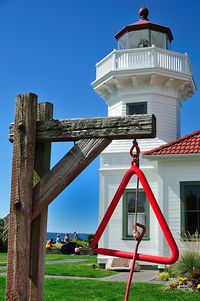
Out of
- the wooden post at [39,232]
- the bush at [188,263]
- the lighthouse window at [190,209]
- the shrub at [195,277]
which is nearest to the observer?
the wooden post at [39,232]

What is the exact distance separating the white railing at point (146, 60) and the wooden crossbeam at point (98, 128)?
1380 cm

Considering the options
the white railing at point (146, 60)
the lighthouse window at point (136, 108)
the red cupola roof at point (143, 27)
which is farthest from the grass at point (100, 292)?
the red cupola roof at point (143, 27)

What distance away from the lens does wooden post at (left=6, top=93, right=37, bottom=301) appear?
3.47 m

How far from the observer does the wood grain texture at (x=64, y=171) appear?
3.55m

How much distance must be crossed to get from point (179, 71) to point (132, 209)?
583cm

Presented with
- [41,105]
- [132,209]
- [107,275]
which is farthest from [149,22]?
[41,105]

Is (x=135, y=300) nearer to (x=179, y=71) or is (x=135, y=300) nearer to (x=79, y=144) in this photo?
(x=79, y=144)

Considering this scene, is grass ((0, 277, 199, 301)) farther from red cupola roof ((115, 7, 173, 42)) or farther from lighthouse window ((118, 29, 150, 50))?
red cupola roof ((115, 7, 173, 42))

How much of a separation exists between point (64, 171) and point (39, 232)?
1.88 feet

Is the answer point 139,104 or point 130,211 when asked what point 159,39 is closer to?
point 139,104

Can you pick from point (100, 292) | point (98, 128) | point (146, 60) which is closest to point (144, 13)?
point (146, 60)

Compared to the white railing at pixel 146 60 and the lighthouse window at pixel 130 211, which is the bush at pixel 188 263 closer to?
the lighthouse window at pixel 130 211

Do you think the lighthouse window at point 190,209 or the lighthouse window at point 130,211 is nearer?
the lighthouse window at point 190,209

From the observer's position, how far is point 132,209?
16.1 metres
